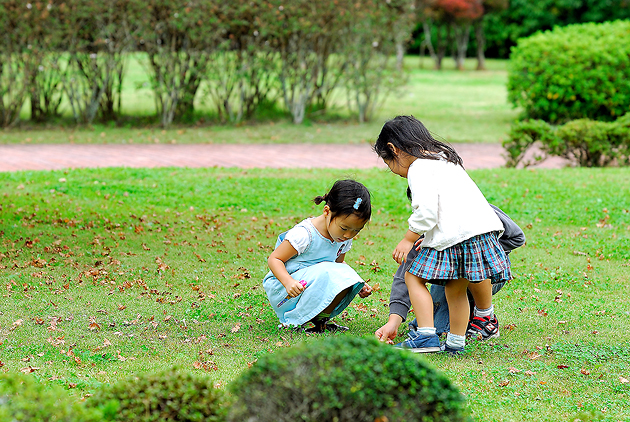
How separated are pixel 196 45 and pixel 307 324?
30.6 feet

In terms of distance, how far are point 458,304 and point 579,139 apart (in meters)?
6.93

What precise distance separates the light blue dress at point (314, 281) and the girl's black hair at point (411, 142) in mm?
674

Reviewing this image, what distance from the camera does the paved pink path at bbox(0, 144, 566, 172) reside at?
9.94 meters

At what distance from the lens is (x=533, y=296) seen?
473 centimetres

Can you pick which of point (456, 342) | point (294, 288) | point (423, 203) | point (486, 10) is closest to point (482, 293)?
point (456, 342)

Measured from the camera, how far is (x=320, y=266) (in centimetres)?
384

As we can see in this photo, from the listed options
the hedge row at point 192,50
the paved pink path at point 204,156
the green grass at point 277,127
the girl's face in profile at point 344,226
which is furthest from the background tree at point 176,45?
A: the girl's face in profile at point 344,226

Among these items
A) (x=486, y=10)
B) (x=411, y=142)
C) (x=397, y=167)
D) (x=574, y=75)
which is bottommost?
(x=397, y=167)

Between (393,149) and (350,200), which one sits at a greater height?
(393,149)

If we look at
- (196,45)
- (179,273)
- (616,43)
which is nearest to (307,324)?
(179,273)

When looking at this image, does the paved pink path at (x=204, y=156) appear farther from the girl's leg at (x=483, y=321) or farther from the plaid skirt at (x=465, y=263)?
the plaid skirt at (x=465, y=263)

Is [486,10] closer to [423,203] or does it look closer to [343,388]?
[423,203]

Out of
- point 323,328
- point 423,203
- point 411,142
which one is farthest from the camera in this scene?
point 323,328

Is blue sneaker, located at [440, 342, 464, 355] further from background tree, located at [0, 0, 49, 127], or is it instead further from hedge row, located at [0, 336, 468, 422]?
background tree, located at [0, 0, 49, 127]
